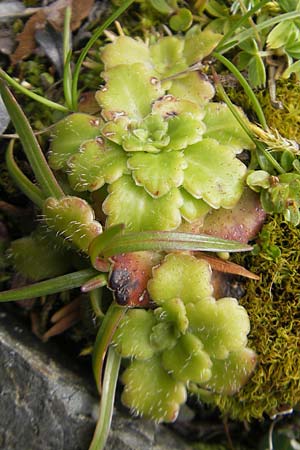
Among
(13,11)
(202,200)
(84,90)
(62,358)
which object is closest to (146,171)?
(202,200)

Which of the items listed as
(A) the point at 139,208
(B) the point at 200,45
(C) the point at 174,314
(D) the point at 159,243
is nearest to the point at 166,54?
(B) the point at 200,45

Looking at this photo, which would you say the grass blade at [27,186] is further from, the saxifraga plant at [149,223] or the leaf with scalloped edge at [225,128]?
the leaf with scalloped edge at [225,128]

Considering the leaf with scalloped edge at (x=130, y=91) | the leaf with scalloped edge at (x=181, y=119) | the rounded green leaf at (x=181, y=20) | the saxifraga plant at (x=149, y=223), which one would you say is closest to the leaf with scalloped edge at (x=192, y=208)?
the saxifraga plant at (x=149, y=223)

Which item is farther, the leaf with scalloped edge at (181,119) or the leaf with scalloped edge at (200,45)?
the leaf with scalloped edge at (200,45)

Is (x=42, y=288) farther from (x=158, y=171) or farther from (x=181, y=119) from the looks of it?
(x=181, y=119)

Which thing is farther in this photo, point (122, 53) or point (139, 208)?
point (122, 53)

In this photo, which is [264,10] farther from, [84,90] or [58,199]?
[58,199]

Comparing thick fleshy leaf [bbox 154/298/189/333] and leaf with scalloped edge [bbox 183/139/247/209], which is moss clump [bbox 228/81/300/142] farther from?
thick fleshy leaf [bbox 154/298/189/333]
